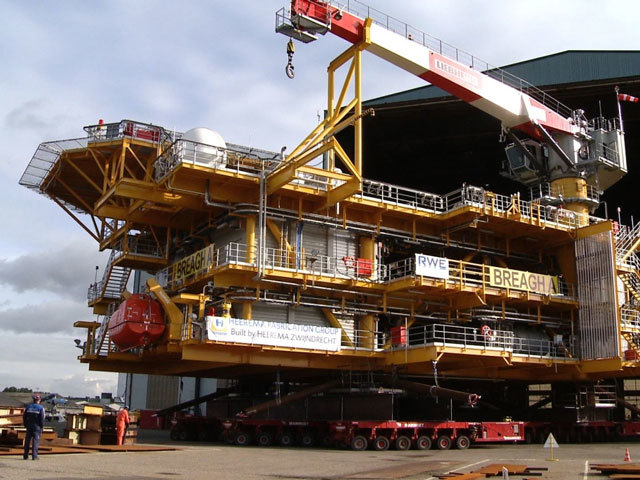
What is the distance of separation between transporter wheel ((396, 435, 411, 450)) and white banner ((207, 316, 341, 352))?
4613 mm

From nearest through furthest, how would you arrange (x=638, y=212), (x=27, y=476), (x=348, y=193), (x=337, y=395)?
(x=27, y=476), (x=348, y=193), (x=337, y=395), (x=638, y=212)

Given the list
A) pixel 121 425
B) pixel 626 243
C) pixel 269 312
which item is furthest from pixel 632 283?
pixel 121 425

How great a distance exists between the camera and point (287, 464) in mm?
22125

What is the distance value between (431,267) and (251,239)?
8295mm

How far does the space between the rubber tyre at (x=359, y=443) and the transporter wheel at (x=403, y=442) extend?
1.44m

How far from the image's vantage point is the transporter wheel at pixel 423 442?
31.1m

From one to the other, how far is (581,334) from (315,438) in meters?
14.8

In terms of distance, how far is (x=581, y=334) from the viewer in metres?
37.0

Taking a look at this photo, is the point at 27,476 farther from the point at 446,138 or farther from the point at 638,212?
the point at 638,212

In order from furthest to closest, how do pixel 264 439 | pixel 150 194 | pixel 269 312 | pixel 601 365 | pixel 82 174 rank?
1. pixel 82 174
2. pixel 601 365
3. pixel 150 194
4. pixel 269 312
5. pixel 264 439

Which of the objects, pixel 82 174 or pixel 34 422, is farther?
pixel 82 174

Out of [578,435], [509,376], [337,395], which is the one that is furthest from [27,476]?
[578,435]

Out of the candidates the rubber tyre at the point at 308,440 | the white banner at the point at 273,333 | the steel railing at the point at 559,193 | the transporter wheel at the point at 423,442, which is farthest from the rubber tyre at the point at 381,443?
the steel railing at the point at 559,193

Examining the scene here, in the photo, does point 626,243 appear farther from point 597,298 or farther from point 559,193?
point 559,193
